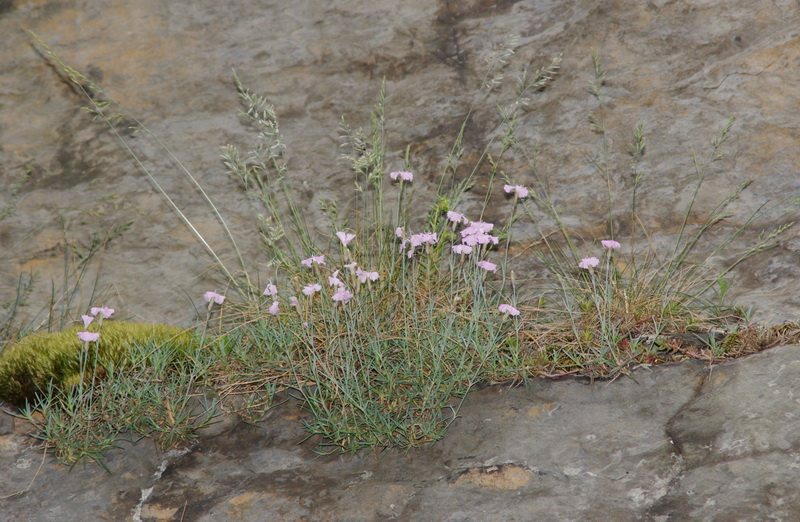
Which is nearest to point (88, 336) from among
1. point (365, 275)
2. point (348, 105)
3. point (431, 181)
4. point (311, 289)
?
point (311, 289)

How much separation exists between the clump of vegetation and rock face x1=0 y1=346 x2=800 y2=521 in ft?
0.38

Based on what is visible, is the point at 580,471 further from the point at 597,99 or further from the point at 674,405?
the point at 597,99

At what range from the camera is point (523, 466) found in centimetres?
353

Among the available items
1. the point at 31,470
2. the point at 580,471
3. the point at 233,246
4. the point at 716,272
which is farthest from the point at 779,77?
the point at 31,470

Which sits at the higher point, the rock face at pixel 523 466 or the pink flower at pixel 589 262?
the pink flower at pixel 589 262

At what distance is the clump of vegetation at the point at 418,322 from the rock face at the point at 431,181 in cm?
10

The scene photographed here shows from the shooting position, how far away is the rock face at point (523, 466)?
10.7ft

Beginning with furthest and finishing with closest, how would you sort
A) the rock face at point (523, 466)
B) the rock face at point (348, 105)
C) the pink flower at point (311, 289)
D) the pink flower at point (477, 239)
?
the rock face at point (348, 105) → the pink flower at point (477, 239) → the pink flower at point (311, 289) → the rock face at point (523, 466)

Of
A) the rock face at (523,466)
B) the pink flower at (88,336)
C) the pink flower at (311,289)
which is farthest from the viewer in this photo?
the pink flower at (311,289)

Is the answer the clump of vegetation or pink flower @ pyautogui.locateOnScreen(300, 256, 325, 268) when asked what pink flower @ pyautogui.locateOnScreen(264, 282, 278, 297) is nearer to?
the clump of vegetation

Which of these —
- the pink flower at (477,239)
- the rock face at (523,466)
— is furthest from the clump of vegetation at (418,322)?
the rock face at (523,466)

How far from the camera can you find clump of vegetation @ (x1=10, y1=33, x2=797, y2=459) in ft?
12.9

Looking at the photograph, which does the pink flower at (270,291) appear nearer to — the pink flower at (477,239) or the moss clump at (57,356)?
the moss clump at (57,356)

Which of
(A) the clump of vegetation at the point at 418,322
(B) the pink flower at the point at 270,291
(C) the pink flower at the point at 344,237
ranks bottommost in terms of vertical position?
(A) the clump of vegetation at the point at 418,322
